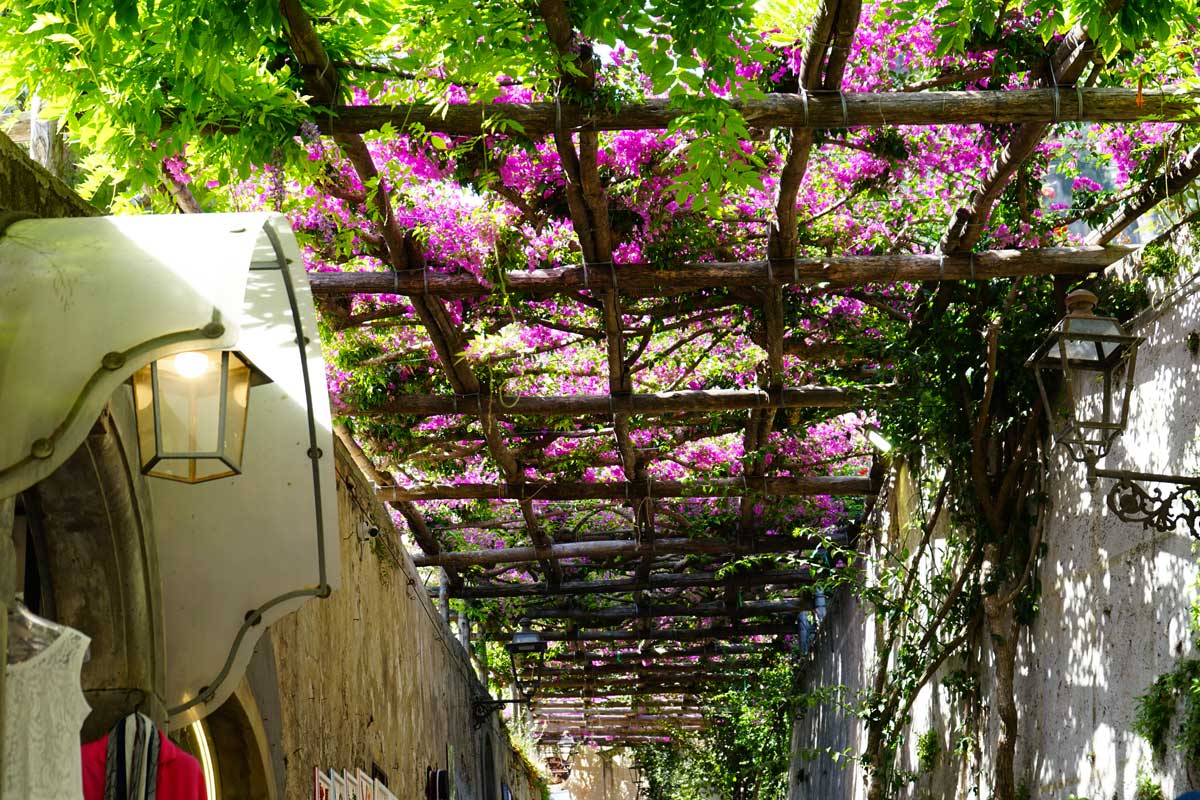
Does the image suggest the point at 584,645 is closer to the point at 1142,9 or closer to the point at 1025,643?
the point at 1025,643

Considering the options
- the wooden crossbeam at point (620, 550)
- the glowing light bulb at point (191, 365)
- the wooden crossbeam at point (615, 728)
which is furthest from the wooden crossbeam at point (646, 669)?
the glowing light bulb at point (191, 365)

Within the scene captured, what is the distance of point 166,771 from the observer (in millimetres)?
2908

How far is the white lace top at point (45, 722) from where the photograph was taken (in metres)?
2.15

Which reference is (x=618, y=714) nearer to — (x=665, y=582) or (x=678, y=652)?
(x=678, y=652)

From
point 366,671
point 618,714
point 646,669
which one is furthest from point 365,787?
point 618,714

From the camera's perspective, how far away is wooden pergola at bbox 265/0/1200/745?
4.60 meters

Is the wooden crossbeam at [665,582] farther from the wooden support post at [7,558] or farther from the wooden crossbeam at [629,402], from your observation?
the wooden support post at [7,558]

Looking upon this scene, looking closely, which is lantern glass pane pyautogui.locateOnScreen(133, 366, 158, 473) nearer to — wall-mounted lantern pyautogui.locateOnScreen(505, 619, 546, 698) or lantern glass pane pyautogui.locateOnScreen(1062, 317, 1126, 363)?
lantern glass pane pyautogui.locateOnScreen(1062, 317, 1126, 363)

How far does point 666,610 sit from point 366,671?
8053 mm

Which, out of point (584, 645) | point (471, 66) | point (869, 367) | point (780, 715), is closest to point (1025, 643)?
point (869, 367)

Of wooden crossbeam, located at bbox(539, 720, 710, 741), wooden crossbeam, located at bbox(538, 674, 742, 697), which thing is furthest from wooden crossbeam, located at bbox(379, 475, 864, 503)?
wooden crossbeam, located at bbox(539, 720, 710, 741)

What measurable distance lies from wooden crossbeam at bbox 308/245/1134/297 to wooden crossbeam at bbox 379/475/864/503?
11.0 ft

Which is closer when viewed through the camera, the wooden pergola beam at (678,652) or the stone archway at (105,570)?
the stone archway at (105,570)

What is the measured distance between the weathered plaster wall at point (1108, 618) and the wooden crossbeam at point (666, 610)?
7.13m
